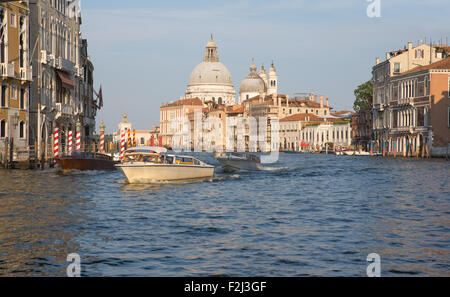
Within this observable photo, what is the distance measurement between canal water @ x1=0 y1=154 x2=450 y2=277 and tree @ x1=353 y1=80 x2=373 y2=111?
71.8 meters

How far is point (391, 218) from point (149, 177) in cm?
1137

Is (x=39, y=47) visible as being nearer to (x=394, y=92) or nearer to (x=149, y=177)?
(x=149, y=177)

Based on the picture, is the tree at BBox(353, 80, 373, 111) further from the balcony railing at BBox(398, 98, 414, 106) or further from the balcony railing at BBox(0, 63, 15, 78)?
the balcony railing at BBox(0, 63, 15, 78)

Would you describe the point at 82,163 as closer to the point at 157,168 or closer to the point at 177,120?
the point at 157,168

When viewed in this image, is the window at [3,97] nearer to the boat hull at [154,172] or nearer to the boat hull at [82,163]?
the boat hull at [82,163]

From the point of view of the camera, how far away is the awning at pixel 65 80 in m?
41.2

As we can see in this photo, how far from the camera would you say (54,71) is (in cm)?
4078

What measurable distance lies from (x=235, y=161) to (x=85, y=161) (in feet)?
29.3

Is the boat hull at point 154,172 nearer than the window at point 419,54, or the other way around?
the boat hull at point 154,172

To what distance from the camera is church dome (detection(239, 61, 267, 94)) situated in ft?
611

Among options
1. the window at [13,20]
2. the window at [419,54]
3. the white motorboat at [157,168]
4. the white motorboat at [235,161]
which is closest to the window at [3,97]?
the window at [13,20]

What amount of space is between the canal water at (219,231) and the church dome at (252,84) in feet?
540

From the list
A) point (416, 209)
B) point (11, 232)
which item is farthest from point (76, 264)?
point (416, 209)
